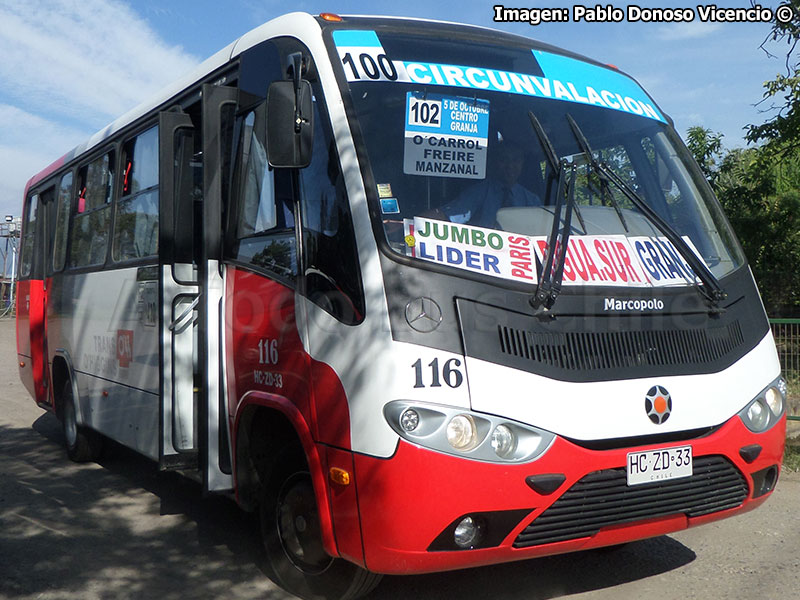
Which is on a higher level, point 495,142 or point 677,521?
point 495,142

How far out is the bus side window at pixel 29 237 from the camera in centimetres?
1011

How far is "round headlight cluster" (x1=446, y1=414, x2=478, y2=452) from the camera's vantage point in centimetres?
362

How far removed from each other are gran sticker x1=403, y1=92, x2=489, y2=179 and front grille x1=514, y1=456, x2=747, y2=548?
1585 mm

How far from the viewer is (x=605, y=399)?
12.8 feet

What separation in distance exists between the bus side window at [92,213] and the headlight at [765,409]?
524 cm

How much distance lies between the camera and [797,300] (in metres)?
14.9

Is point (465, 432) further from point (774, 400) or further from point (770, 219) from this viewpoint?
point (770, 219)

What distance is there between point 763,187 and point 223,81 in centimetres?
1014

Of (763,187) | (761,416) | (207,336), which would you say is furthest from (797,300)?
(207,336)

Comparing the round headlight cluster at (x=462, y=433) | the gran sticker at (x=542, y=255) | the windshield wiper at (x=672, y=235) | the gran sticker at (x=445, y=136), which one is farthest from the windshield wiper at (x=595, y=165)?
the round headlight cluster at (x=462, y=433)

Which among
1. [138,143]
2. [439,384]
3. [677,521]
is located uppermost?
[138,143]

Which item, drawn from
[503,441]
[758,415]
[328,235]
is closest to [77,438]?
[328,235]

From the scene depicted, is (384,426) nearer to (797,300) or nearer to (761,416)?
(761,416)

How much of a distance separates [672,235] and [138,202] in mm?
4102
